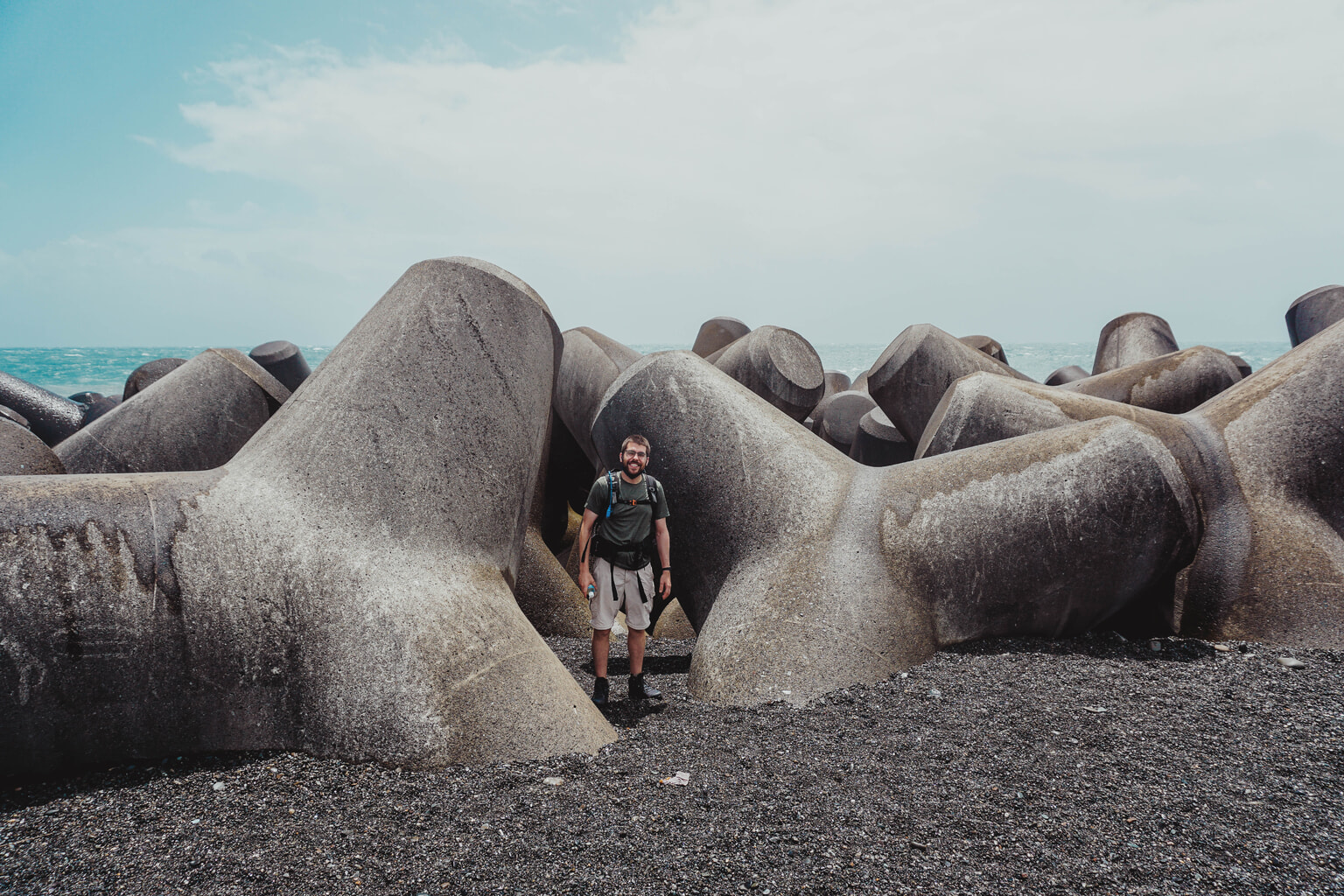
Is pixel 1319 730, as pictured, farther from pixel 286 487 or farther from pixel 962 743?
pixel 286 487

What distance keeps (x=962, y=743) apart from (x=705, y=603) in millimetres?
1750

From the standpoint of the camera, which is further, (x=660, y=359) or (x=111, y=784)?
(x=660, y=359)

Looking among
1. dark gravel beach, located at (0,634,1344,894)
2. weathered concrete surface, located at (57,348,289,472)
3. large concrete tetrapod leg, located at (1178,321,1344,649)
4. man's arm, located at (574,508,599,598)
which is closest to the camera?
dark gravel beach, located at (0,634,1344,894)

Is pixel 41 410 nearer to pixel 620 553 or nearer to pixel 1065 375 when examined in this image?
pixel 620 553

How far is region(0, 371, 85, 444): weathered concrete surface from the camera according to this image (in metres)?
10.3

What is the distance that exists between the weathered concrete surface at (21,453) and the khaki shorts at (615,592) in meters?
3.93

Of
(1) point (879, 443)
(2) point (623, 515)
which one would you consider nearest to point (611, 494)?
(2) point (623, 515)

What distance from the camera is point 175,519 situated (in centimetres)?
281

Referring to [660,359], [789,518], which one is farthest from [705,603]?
[660,359]

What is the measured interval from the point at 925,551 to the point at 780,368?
173 inches

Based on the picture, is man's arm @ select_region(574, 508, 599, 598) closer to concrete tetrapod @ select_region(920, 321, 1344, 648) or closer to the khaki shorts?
the khaki shorts

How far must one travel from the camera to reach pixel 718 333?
12.9 meters

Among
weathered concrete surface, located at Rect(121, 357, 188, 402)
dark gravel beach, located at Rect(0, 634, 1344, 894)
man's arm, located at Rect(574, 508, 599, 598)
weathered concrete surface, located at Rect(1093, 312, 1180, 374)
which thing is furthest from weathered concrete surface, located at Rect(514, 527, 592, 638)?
weathered concrete surface, located at Rect(1093, 312, 1180, 374)

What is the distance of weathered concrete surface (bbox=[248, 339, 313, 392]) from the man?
337 inches
